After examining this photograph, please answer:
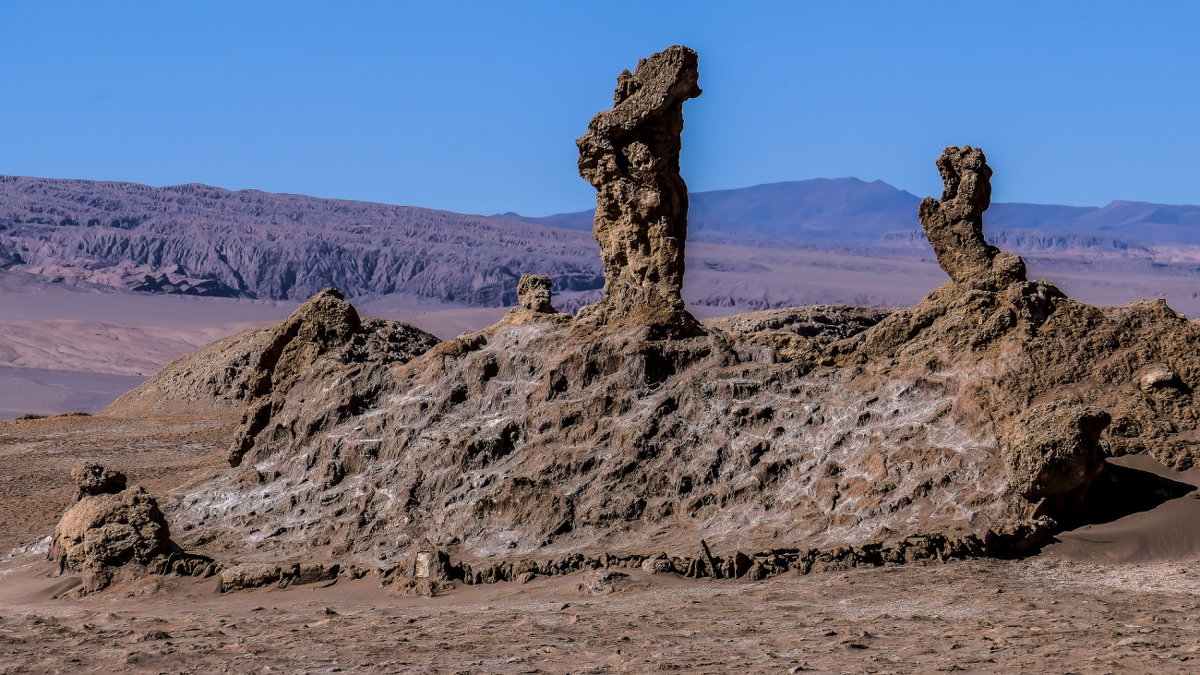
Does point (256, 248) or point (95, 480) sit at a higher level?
point (256, 248)

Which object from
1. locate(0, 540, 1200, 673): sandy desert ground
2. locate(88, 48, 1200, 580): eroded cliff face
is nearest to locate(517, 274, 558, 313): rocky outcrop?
locate(88, 48, 1200, 580): eroded cliff face

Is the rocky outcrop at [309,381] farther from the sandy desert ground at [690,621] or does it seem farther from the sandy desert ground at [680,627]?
the sandy desert ground at [680,627]

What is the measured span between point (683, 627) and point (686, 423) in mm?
3502

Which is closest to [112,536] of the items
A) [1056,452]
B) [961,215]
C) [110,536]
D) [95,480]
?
[110,536]

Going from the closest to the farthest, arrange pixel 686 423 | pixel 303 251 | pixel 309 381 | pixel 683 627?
pixel 683 627 → pixel 686 423 → pixel 309 381 → pixel 303 251

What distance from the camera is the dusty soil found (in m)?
8.07

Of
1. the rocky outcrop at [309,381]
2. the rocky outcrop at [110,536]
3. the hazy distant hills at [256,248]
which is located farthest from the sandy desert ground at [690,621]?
the hazy distant hills at [256,248]

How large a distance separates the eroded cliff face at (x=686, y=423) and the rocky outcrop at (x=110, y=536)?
0.76 meters

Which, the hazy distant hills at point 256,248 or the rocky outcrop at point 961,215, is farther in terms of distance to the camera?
the hazy distant hills at point 256,248

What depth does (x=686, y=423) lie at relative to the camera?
12.5 meters

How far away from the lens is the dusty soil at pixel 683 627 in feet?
26.5

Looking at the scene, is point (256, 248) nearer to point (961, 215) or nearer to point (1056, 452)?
point (961, 215)

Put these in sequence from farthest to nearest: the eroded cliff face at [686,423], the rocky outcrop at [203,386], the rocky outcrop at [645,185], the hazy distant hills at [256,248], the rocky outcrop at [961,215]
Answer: the hazy distant hills at [256,248] < the rocky outcrop at [203,386] < the rocky outcrop at [645,185] < the rocky outcrop at [961,215] < the eroded cliff face at [686,423]

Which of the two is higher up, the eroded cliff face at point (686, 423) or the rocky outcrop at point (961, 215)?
the rocky outcrop at point (961, 215)
